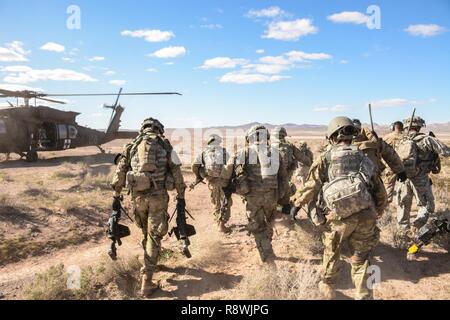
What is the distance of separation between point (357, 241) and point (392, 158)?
1.71 m

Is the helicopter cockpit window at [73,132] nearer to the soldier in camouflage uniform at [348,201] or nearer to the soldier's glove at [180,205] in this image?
the soldier's glove at [180,205]

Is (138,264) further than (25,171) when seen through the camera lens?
No

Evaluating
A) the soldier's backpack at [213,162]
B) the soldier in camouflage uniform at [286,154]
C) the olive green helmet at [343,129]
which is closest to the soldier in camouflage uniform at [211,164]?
the soldier's backpack at [213,162]

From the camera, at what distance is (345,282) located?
5.06 metres

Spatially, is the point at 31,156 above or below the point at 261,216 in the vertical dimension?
above

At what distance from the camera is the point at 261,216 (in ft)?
18.6

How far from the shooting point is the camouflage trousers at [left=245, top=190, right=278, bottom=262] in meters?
5.61

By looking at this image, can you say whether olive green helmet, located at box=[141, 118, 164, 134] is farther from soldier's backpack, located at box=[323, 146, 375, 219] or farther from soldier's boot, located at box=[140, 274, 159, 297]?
soldier's backpack, located at box=[323, 146, 375, 219]

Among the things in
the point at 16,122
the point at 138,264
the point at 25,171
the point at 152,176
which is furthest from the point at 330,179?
the point at 16,122

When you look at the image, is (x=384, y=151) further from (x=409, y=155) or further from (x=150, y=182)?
(x=150, y=182)

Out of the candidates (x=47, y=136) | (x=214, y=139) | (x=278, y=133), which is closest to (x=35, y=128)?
(x=47, y=136)

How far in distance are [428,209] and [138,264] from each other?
5394mm
